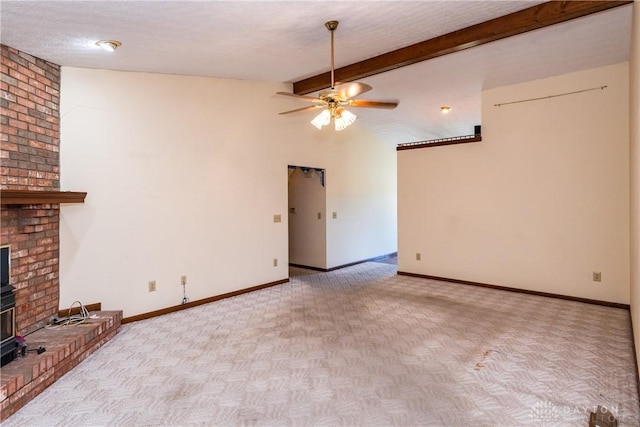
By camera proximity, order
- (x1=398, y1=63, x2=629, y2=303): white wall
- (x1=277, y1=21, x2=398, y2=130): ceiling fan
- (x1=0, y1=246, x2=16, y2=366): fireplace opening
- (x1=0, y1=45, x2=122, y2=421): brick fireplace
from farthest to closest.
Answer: (x1=398, y1=63, x2=629, y2=303): white wall
(x1=277, y1=21, x2=398, y2=130): ceiling fan
(x1=0, y1=45, x2=122, y2=421): brick fireplace
(x1=0, y1=246, x2=16, y2=366): fireplace opening

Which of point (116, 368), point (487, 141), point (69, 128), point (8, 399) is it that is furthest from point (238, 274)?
point (487, 141)

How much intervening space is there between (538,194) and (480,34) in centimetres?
247

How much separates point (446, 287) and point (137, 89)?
4.87 meters

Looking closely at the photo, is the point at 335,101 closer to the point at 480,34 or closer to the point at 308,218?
the point at 480,34

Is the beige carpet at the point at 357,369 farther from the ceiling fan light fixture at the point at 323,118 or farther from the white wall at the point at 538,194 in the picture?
the ceiling fan light fixture at the point at 323,118

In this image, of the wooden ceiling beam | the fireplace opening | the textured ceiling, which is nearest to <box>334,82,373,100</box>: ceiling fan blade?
the textured ceiling

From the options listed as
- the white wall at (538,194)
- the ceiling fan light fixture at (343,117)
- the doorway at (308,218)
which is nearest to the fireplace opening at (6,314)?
the ceiling fan light fixture at (343,117)

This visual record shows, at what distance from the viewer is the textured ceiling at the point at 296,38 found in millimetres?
2637

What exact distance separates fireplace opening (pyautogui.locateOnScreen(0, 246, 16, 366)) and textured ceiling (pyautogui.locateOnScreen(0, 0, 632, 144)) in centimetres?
173

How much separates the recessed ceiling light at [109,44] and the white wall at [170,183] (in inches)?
28.8

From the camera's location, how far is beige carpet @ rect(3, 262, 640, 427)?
2211mm

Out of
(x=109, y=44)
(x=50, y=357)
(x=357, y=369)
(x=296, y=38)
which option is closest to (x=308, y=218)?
(x=296, y=38)

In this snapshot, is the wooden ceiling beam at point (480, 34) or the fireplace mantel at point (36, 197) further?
the wooden ceiling beam at point (480, 34)

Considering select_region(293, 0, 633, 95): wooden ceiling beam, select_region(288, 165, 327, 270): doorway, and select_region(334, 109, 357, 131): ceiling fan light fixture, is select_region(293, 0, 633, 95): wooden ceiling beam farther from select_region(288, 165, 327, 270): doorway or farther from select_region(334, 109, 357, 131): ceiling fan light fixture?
select_region(288, 165, 327, 270): doorway
